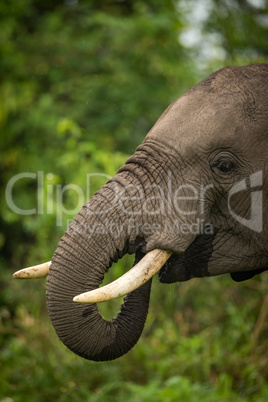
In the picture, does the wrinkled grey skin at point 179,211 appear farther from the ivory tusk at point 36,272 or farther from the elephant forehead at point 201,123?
the ivory tusk at point 36,272

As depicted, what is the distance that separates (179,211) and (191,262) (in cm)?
39

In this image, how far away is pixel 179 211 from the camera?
2797mm

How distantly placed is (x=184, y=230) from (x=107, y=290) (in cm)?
56

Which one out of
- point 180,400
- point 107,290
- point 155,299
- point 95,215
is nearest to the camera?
point 107,290

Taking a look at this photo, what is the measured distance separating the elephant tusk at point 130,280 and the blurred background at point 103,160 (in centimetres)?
232

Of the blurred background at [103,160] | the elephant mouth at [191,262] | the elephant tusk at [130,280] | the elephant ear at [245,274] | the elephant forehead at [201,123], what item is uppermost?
the elephant forehead at [201,123]

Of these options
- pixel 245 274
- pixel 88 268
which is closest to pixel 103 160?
pixel 245 274

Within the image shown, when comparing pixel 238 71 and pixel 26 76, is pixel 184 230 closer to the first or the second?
pixel 238 71

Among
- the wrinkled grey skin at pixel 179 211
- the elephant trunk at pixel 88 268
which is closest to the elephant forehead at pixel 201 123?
the wrinkled grey skin at pixel 179 211

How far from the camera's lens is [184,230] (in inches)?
110

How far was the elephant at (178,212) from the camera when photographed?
264 centimetres

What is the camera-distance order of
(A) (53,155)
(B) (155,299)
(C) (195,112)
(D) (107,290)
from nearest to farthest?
1. (D) (107,290)
2. (C) (195,112)
3. (B) (155,299)
4. (A) (53,155)

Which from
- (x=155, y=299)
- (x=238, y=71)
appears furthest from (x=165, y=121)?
(x=155, y=299)

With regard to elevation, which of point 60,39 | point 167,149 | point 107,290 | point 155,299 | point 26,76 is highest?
point 167,149
